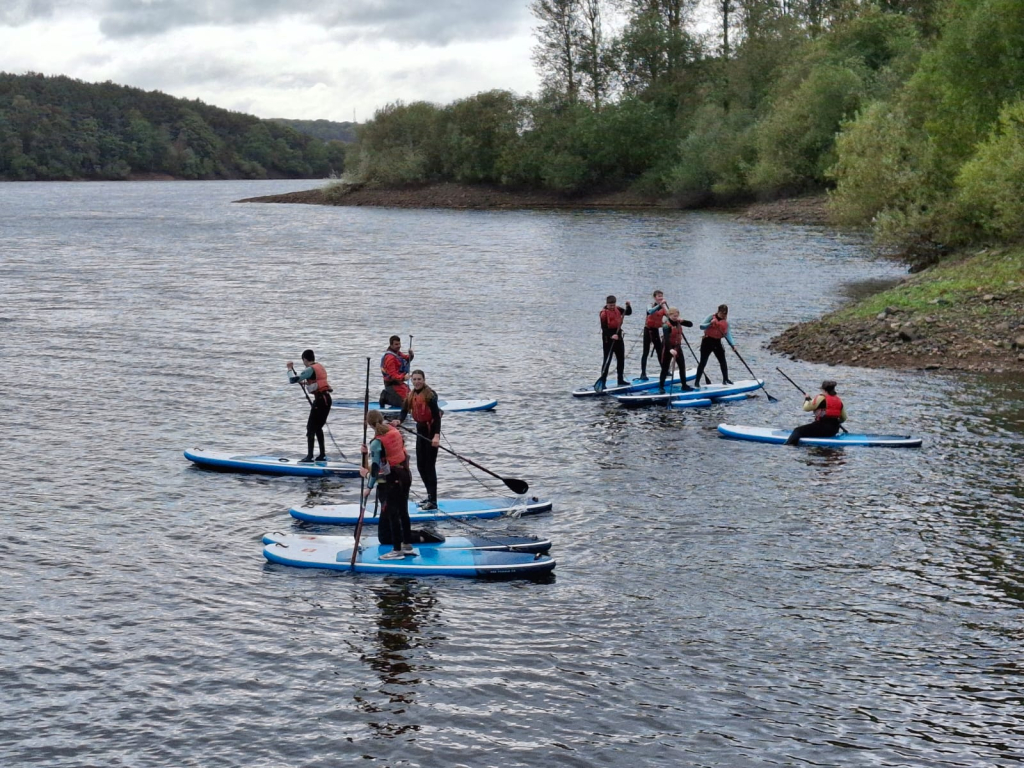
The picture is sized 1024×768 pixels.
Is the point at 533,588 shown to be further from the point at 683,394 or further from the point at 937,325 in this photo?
the point at 937,325

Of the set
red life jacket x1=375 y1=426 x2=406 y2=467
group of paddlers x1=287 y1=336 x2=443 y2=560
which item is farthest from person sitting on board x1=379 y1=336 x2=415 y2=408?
red life jacket x1=375 y1=426 x2=406 y2=467

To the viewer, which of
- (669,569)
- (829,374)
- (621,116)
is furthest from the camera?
(621,116)

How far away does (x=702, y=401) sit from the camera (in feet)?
94.3

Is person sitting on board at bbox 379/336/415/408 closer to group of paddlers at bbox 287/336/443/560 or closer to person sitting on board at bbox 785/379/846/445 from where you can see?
group of paddlers at bbox 287/336/443/560

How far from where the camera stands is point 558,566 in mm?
17562

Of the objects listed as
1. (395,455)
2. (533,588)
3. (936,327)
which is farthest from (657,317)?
(533,588)

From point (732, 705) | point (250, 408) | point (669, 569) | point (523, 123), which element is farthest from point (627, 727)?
point (523, 123)

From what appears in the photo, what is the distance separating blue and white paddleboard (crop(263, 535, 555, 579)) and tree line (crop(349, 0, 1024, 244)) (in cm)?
2692

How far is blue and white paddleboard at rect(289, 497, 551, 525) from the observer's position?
1953 cm

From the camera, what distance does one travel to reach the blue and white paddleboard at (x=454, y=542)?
58.0ft

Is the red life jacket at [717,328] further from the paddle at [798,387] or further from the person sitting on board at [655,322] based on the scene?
the paddle at [798,387]

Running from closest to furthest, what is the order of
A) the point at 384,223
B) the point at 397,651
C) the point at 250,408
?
the point at 397,651
the point at 250,408
the point at 384,223

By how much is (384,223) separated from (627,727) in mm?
85857

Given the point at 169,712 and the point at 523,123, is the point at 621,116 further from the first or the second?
the point at 169,712
